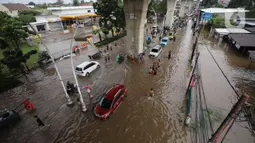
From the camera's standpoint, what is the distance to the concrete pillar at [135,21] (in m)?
15.9

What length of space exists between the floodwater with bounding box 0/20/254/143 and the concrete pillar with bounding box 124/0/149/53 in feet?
10.9

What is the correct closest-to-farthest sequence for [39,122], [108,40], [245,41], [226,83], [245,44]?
[39,122]
[226,83]
[245,44]
[245,41]
[108,40]

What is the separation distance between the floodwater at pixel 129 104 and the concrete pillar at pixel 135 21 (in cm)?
331

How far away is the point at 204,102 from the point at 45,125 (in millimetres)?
13502

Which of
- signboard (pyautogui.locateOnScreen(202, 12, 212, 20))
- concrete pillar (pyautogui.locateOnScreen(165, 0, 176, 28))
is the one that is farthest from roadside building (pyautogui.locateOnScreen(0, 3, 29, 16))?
signboard (pyautogui.locateOnScreen(202, 12, 212, 20))

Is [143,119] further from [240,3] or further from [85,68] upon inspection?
[240,3]

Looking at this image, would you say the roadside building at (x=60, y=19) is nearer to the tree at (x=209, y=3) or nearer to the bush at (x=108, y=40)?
the bush at (x=108, y=40)

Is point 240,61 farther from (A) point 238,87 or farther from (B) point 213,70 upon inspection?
(A) point 238,87

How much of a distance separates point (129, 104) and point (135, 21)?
12.2 metres

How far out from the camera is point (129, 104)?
35.8ft

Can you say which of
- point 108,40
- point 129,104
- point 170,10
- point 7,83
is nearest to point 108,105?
point 129,104

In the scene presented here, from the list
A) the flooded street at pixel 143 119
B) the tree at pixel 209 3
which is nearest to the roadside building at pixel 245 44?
the flooded street at pixel 143 119

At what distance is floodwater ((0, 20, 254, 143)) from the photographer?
27.3 ft

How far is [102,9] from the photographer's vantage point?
23203 millimetres
